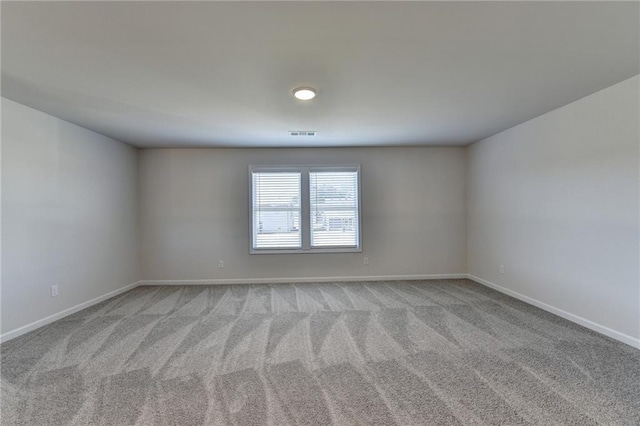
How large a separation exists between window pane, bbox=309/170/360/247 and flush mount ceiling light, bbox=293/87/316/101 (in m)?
2.27

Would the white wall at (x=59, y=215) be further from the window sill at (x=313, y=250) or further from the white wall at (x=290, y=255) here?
the window sill at (x=313, y=250)

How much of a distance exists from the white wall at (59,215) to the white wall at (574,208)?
5.75m

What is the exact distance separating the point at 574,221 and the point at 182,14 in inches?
156

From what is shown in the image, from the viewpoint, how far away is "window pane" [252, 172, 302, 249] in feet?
16.0

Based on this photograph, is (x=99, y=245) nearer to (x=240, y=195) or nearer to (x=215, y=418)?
(x=240, y=195)

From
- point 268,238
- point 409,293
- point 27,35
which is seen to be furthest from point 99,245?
point 409,293

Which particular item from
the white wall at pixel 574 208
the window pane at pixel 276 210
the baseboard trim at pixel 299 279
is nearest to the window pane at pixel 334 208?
the window pane at pixel 276 210

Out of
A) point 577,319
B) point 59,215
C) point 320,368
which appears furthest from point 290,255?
point 577,319

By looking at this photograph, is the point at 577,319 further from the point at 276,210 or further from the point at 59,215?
the point at 59,215

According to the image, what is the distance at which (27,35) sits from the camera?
1.76m

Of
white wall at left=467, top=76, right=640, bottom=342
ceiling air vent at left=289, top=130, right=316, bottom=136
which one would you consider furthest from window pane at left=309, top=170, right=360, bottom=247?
white wall at left=467, top=76, right=640, bottom=342

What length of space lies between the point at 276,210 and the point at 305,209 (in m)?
0.50

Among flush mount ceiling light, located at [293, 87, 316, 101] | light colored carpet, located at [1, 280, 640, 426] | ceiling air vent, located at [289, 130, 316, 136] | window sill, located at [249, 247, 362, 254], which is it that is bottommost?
light colored carpet, located at [1, 280, 640, 426]

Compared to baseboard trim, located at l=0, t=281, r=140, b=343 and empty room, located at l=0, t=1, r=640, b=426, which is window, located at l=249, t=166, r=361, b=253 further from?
baseboard trim, located at l=0, t=281, r=140, b=343
